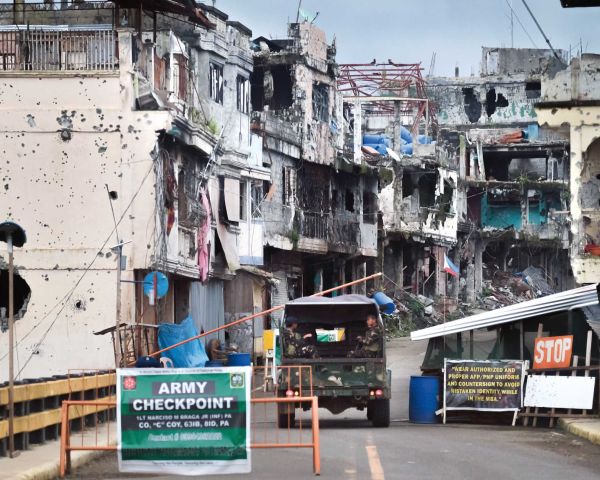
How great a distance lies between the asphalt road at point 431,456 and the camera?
16406 millimetres

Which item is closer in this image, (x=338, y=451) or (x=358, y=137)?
(x=338, y=451)

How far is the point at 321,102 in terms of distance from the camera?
5803cm

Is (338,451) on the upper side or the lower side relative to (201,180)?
lower

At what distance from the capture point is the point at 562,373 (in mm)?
27859

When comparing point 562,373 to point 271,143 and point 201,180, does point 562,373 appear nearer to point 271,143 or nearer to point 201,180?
point 201,180

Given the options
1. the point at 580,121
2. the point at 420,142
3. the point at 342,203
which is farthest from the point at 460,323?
the point at 420,142

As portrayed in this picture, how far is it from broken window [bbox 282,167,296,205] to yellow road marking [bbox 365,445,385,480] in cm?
3334

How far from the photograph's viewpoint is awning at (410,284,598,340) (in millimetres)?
28359

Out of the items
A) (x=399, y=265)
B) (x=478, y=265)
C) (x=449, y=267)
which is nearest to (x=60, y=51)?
(x=399, y=265)

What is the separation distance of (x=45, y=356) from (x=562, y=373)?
Result: 13702mm

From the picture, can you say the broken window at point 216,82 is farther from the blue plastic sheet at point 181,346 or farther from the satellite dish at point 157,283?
the satellite dish at point 157,283

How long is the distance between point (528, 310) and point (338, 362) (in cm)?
446

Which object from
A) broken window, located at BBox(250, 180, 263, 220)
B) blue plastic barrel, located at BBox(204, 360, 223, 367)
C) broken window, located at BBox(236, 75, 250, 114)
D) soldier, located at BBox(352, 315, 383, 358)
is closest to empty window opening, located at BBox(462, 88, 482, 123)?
broken window, located at BBox(250, 180, 263, 220)

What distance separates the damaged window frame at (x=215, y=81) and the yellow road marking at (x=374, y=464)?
86.6 ft
